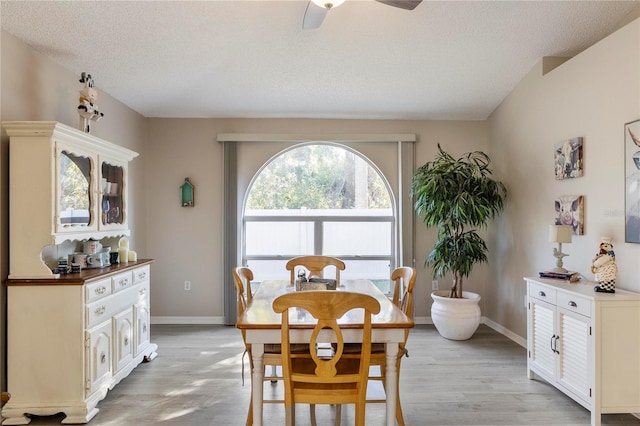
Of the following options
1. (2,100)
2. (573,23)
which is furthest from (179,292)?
(573,23)

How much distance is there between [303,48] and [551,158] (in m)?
2.44

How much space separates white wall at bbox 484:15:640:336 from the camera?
264cm

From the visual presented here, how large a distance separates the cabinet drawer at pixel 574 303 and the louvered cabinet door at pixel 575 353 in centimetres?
3

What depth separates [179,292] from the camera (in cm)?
454

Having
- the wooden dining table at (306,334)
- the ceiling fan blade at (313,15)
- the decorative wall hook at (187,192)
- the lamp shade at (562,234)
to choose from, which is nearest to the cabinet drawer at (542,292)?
the lamp shade at (562,234)

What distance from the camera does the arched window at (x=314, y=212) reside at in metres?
4.65

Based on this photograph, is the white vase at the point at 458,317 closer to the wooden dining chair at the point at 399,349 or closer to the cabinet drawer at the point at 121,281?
the wooden dining chair at the point at 399,349

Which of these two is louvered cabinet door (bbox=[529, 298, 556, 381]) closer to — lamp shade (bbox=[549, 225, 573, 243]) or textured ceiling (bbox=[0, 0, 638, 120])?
lamp shade (bbox=[549, 225, 573, 243])

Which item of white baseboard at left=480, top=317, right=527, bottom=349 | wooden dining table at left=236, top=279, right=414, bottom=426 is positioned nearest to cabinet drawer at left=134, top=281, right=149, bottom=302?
wooden dining table at left=236, top=279, right=414, bottom=426

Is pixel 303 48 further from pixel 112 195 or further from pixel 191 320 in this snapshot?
pixel 191 320

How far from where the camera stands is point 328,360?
1.85m

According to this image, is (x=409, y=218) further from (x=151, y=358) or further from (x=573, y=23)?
(x=151, y=358)

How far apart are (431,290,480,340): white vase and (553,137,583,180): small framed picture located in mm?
1497

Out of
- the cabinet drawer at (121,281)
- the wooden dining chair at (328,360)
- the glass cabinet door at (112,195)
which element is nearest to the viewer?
the wooden dining chair at (328,360)
